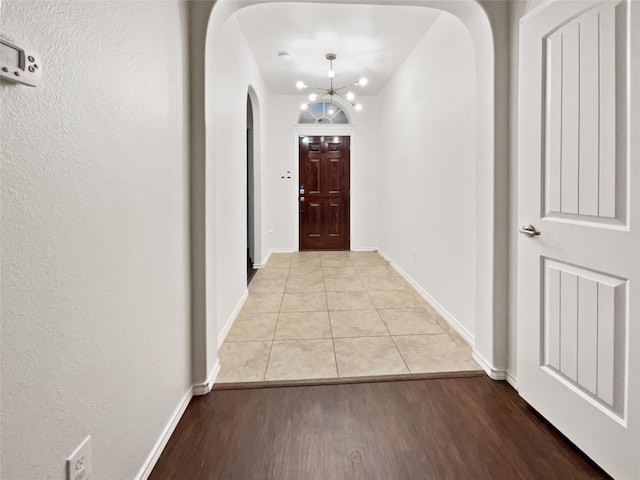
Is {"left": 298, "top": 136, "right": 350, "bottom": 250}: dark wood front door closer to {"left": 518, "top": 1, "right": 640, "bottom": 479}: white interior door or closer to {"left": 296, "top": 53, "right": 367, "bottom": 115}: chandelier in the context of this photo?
{"left": 296, "top": 53, "right": 367, "bottom": 115}: chandelier

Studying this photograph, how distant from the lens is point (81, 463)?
956 millimetres

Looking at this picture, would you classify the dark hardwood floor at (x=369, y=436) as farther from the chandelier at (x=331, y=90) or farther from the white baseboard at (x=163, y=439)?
the chandelier at (x=331, y=90)

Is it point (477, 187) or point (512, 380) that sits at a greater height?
point (477, 187)

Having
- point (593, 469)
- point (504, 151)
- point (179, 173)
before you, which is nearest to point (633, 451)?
point (593, 469)

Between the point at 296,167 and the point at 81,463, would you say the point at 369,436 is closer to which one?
the point at 81,463

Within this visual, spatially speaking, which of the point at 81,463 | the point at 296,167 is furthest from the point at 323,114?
the point at 81,463

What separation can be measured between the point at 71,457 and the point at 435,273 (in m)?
2.98

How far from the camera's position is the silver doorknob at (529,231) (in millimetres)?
1705

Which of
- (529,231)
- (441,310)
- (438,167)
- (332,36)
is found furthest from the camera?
(332,36)

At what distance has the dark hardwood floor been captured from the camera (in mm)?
1397

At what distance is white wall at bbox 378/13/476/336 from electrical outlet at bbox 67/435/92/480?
227cm

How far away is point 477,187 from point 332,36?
242cm

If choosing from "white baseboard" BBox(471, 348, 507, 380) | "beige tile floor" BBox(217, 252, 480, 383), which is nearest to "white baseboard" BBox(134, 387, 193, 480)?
"beige tile floor" BBox(217, 252, 480, 383)

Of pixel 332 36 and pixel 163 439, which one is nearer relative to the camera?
pixel 163 439
